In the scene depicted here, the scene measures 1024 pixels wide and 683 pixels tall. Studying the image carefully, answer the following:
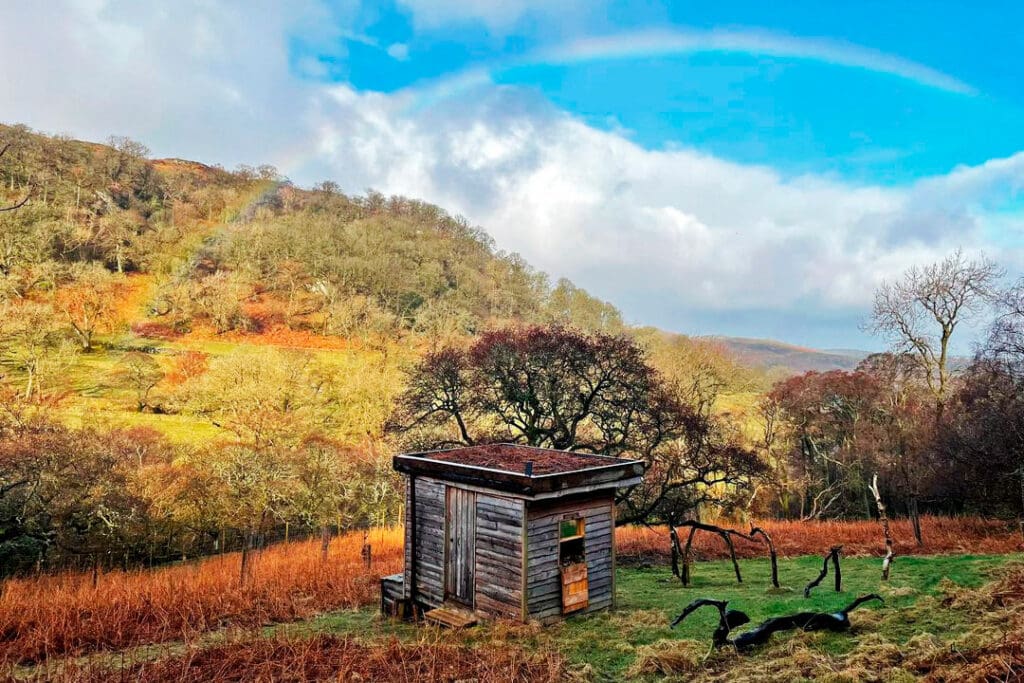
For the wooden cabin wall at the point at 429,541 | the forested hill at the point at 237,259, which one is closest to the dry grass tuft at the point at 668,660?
the wooden cabin wall at the point at 429,541

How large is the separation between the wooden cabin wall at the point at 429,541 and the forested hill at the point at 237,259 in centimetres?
4235

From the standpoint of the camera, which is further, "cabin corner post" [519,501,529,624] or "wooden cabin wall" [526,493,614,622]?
"wooden cabin wall" [526,493,614,622]

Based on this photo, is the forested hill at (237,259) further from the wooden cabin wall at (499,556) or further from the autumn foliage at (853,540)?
the wooden cabin wall at (499,556)

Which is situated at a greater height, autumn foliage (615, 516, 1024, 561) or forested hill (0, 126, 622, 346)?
forested hill (0, 126, 622, 346)

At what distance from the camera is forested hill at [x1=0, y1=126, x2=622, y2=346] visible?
6356 cm

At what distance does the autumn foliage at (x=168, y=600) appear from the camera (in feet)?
35.2

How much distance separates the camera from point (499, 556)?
12188 millimetres

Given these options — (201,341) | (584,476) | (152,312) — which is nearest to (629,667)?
(584,476)

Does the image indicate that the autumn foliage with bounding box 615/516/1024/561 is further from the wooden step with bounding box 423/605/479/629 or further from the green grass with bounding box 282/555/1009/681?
the wooden step with bounding box 423/605/479/629

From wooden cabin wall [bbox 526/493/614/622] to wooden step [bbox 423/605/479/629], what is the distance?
130cm

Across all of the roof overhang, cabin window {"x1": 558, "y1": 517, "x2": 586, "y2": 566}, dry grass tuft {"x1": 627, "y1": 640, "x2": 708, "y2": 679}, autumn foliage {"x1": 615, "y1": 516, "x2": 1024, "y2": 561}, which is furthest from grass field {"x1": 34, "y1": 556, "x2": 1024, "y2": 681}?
autumn foliage {"x1": 615, "y1": 516, "x2": 1024, "y2": 561}

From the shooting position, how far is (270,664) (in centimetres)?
788

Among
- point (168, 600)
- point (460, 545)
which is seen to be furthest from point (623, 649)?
point (168, 600)

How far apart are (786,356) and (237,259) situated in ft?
262
